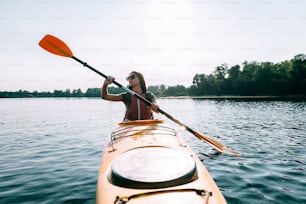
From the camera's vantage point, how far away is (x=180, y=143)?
4254mm

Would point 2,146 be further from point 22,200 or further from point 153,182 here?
point 153,182

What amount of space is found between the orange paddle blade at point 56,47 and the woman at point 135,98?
1.80 meters

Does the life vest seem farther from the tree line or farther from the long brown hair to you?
the tree line

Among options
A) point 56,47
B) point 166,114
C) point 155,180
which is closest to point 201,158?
point 166,114

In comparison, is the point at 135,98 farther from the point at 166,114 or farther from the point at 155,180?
the point at 155,180

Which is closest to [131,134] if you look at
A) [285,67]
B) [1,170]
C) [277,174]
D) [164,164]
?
[164,164]

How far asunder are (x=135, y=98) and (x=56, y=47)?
307 cm

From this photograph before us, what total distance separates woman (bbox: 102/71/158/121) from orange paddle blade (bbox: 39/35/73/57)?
1799 mm

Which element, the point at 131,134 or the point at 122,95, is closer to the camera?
the point at 131,134

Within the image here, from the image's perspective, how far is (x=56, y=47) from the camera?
7344mm

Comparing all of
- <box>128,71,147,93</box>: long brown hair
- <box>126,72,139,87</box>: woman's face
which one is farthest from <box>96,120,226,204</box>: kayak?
<box>128,71,147,93</box>: long brown hair

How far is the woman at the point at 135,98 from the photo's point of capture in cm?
655

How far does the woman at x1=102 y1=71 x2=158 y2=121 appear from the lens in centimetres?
655

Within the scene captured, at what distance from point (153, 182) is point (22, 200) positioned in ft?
10.8
